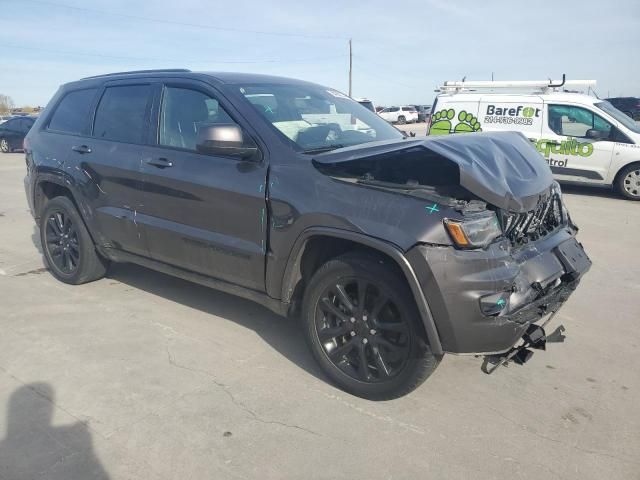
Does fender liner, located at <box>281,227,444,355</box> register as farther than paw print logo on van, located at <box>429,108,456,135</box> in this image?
No

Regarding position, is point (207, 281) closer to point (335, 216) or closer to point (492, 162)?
point (335, 216)

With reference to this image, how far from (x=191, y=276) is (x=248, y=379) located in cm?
98

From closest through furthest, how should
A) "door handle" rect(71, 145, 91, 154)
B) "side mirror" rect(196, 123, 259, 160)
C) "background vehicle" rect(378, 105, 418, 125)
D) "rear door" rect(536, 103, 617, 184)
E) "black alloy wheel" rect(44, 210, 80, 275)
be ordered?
"side mirror" rect(196, 123, 259, 160)
"door handle" rect(71, 145, 91, 154)
"black alloy wheel" rect(44, 210, 80, 275)
"rear door" rect(536, 103, 617, 184)
"background vehicle" rect(378, 105, 418, 125)

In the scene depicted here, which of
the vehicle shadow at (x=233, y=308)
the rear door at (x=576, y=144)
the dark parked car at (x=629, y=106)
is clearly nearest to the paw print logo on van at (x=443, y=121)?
the rear door at (x=576, y=144)

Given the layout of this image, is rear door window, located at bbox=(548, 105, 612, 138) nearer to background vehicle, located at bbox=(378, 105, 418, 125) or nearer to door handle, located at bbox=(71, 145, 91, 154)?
door handle, located at bbox=(71, 145, 91, 154)

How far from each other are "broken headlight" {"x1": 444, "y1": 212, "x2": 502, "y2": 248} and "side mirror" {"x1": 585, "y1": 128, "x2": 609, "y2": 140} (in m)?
8.09

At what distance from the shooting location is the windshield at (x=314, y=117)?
11.5 ft

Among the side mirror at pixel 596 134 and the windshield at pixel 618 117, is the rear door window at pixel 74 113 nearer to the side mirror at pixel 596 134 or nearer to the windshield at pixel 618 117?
the side mirror at pixel 596 134

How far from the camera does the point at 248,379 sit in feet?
11.0

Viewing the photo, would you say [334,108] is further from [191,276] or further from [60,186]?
[60,186]

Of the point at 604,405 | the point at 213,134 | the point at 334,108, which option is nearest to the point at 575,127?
the point at 334,108

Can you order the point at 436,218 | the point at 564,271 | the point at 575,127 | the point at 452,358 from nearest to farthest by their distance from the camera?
the point at 436,218, the point at 564,271, the point at 452,358, the point at 575,127

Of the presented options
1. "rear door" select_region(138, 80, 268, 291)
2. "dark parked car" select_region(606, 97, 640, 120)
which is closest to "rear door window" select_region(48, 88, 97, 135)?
"rear door" select_region(138, 80, 268, 291)

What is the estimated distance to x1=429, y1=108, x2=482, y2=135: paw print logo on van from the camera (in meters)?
10.8
